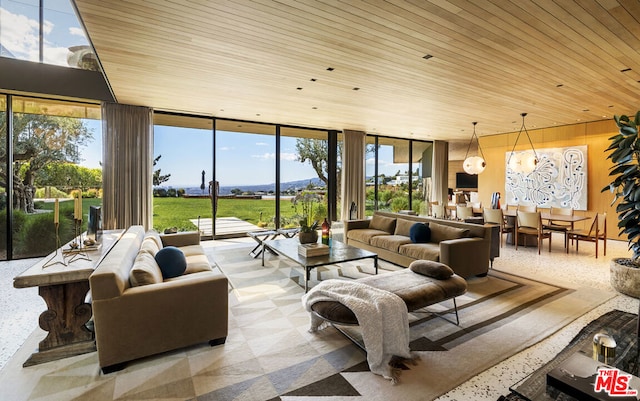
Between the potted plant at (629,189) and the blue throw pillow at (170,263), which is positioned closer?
the blue throw pillow at (170,263)

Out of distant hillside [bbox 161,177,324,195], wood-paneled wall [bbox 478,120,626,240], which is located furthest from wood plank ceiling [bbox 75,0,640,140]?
distant hillside [bbox 161,177,324,195]

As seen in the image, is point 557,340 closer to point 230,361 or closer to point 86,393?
point 230,361

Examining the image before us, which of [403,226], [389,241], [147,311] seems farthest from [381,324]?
[403,226]

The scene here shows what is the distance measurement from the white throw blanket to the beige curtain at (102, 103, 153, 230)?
17.1 feet

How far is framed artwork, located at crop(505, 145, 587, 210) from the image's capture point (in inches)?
294

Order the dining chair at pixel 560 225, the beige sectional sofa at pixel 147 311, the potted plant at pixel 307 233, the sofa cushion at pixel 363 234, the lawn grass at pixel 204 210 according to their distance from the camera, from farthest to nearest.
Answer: the lawn grass at pixel 204 210 → the dining chair at pixel 560 225 → the sofa cushion at pixel 363 234 → the potted plant at pixel 307 233 → the beige sectional sofa at pixel 147 311

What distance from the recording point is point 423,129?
8289 millimetres

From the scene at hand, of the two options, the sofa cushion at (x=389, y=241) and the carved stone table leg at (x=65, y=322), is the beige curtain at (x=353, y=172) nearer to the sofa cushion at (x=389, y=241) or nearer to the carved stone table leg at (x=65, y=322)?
the sofa cushion at (x=389, y=241)

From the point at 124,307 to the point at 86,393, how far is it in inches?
20.8

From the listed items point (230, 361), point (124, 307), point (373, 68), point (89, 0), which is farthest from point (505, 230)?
point (89, 0)

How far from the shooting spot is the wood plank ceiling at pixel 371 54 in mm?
2627

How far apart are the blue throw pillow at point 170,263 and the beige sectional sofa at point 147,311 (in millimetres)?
189

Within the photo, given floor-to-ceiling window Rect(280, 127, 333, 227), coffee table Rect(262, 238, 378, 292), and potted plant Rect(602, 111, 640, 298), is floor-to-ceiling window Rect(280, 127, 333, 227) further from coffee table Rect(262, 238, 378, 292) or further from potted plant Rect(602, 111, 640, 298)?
potted plant Rect(602, 111, 640, 298)

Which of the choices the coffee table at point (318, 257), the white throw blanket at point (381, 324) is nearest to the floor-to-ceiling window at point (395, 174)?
the coffee table at point (318, 257)
